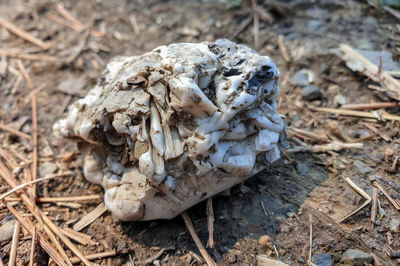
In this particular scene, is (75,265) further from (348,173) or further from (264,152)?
(348,173)

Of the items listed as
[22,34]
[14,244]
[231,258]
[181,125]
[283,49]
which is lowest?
[231,258]

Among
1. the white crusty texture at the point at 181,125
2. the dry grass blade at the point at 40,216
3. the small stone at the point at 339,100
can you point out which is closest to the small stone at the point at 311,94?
the small stone at the point at 339,100

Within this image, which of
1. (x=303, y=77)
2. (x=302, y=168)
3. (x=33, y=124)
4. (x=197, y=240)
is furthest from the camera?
(x=303, y=77)

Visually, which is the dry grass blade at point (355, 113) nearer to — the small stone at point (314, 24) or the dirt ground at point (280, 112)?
the dirt ground at point (280, 112)

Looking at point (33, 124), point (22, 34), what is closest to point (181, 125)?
point (33, 124)

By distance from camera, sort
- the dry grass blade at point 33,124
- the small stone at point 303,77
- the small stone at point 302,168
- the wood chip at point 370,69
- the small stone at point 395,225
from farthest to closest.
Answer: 1. the small stone at point 303,77
2. the wood chip at point 370,69
3. the dry grass blade at point 33,124
4. the small stone at point 302,168
5. the small stone at point 395,225

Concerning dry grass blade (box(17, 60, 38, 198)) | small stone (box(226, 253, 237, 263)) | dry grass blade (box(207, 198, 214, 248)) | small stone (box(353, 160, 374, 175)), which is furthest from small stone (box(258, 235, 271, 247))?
dry grass blade (box(17, 60, 38, 198))

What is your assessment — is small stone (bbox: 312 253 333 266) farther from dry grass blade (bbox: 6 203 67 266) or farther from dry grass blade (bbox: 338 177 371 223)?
dry grass blade (bbox: 6 203 67 266)

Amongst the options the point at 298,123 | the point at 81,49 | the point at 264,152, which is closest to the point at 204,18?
the point at 81,49

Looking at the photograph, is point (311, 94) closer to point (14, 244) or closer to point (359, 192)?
point (359, 192)
